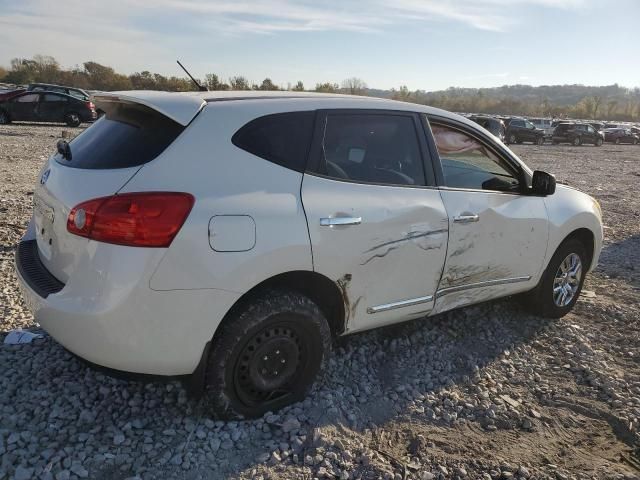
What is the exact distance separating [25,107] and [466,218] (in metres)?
22.9

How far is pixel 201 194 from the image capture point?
8.54 ft

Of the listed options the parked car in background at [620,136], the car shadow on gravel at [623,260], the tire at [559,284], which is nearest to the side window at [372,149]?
the tire at [559,284]

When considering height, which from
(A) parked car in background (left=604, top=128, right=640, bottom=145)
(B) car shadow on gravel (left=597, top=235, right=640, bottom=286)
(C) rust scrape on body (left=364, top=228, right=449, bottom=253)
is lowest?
(A) parked car in background (left=604, top=128, right=640, bottom=145)

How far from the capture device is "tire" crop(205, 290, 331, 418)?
279 centimetres

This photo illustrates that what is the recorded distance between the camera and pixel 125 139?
9.36 ft

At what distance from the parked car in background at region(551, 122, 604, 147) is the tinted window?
37.7m

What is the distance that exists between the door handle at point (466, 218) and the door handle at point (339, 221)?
86 centimetres

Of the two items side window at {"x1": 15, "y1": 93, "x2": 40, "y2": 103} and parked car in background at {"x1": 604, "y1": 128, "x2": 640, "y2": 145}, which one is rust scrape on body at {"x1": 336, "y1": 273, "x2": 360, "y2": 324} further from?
parked car in background at {"x1": 604, "y1": 128, "x2": 640, "y2": 145}

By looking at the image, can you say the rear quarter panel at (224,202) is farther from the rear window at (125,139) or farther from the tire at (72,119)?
the tire at (72,119)

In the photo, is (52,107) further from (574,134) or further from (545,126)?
(545,126)

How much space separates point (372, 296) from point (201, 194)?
128 centimetres

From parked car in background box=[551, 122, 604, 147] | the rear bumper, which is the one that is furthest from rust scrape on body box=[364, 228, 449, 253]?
parked car in background box=[551, 122, 604, 147]

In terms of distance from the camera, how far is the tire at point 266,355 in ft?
9.16

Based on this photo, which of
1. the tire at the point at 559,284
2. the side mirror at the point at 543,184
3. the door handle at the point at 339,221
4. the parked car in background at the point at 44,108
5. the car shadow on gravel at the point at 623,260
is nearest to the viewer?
the door handle at the point at 339,221
